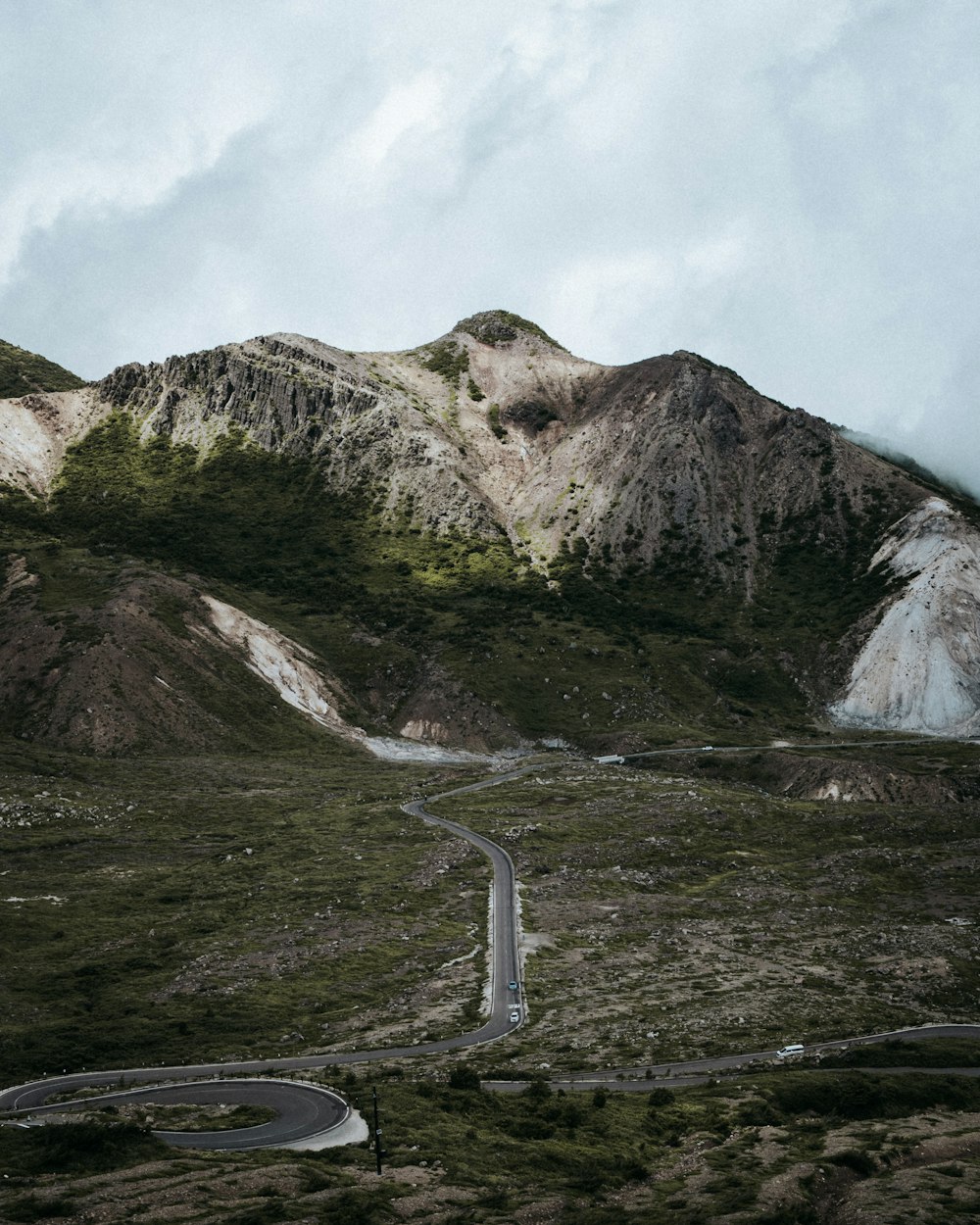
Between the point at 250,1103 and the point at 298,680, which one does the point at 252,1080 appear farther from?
the point at 298,680

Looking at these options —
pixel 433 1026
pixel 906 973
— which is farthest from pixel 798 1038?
pixel 433 1026

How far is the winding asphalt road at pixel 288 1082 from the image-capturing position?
40.6 meters

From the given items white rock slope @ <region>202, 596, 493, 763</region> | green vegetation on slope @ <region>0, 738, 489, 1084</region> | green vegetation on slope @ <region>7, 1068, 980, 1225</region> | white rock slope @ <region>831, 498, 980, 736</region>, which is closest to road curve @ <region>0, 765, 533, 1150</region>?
green vegetation on slope @ <region>0, 738, 489, 1084</region>

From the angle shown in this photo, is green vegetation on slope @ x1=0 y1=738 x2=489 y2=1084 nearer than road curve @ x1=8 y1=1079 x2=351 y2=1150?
No

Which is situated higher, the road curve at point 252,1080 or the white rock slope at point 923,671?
the white rock slope at point 923,671

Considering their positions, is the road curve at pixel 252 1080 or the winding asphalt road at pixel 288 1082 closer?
the road curve at pixel 252 1080

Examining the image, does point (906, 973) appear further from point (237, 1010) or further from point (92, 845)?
point (92, 845)

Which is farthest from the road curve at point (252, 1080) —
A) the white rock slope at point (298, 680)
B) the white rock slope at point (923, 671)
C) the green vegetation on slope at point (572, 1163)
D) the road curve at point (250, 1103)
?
the white rock slope at point (923, 671)

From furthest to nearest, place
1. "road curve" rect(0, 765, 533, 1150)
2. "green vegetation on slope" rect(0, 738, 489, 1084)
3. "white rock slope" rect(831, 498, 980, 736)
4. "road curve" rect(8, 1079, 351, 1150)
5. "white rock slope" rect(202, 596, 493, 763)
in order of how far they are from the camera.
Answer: "white rock slope" rect(831, 498, 980, 736) < "white rock slope" rect(202, 596, 493, 763) < "green vegetation on slope" rect(0, 738, 489, 1084) < "road curve" rect(0, 765, 533, 1150) < "road curve" rect(8, 1079, 351, 1150)

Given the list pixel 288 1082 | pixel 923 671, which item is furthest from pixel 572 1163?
pixel 923 671

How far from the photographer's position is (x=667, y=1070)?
176ft

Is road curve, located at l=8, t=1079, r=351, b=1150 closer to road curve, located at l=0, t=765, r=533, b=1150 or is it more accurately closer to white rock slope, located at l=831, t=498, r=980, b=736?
road curve, located at l=0, t=765, r=533, b=1150

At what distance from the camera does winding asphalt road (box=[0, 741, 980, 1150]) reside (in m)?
40.6

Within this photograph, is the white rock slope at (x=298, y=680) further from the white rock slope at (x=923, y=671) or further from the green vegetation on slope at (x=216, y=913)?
the white rock slope at (x=923, y=671)
